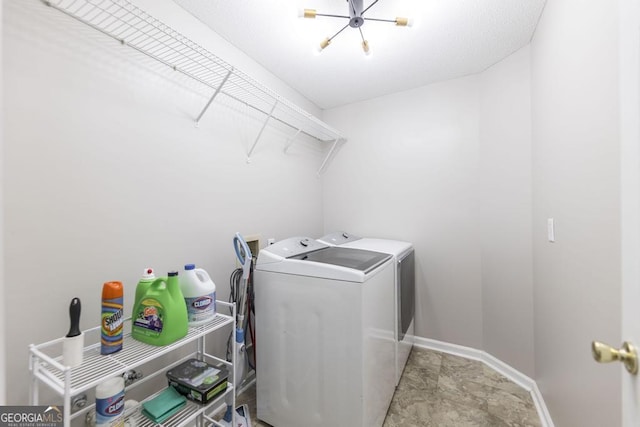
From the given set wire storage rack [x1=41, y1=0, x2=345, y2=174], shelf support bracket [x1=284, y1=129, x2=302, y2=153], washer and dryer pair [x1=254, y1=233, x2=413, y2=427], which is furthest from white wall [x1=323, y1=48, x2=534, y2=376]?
wire storage rack [x1=41, y1=0, x2=345, y2=174]

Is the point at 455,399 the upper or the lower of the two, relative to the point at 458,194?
lower

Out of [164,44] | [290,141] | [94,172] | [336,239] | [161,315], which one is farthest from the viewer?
[290,141]

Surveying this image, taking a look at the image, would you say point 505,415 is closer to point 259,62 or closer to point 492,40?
point 492,40

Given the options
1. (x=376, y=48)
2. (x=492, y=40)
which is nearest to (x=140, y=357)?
(x=376, y=48)

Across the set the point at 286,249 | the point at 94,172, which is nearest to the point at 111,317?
the point at 94,172

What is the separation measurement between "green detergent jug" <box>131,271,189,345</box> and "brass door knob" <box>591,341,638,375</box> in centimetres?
132

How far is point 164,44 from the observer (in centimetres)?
135

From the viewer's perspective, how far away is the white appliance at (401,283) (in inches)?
Answer: 76.4

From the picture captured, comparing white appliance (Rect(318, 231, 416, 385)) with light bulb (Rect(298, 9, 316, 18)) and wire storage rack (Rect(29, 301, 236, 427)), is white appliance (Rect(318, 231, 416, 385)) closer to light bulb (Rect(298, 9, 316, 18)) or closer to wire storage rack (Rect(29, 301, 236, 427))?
wire storage rack (Rect(29, 301, 236, 427))

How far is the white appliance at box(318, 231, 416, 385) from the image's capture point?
1939mm

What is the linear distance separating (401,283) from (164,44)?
2.12m

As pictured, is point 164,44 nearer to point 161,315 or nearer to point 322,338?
point 161,315

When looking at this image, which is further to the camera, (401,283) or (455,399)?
(401,283)

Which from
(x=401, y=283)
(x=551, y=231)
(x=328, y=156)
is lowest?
(x=401, y=283)
